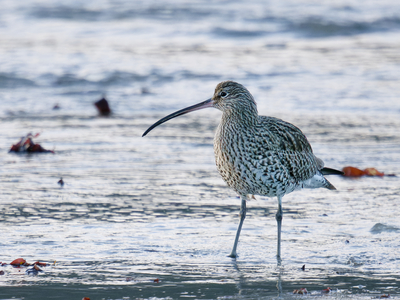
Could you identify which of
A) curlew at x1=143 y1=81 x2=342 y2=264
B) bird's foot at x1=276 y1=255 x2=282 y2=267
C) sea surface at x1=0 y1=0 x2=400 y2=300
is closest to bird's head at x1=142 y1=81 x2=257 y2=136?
curlew at x1=143 y1=81 x2=342 y2=264

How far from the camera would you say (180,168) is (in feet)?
24.7

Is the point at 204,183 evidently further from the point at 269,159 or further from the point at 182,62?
the point at 182,62

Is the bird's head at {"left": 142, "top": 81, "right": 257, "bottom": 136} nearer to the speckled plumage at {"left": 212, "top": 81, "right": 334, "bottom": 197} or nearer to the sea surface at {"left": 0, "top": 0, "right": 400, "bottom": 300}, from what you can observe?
the speckled plumage at {"left": 212, "top": 81, "right": 334, "bottom": 197}

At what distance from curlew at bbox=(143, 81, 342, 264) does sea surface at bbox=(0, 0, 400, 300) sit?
46 cm

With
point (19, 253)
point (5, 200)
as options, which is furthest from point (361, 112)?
point (19, 253)

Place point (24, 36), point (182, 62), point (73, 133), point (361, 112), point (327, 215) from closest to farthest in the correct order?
point (327, 215) < point (73, 133) < point (361, 112) < point (182, 62) < point (24, 36)

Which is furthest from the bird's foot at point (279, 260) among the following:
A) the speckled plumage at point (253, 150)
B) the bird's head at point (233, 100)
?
the bird's head at point (233, 100)

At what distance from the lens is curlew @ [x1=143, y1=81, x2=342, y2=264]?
16.6 ft

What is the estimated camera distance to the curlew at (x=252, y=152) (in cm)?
505

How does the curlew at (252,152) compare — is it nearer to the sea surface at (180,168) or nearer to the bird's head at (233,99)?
the bird's head at (233,99)

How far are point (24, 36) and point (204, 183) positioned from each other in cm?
1273

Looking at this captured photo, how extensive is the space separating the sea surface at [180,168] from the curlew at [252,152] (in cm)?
46

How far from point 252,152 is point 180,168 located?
256 cm

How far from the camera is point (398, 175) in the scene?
732 centimetres
